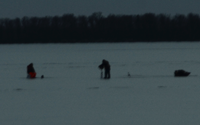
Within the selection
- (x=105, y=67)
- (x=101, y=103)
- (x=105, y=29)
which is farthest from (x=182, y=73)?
(x=105, y=29)

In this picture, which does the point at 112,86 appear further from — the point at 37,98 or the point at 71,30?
the point at 71,30

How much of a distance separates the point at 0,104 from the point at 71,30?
95.8 m

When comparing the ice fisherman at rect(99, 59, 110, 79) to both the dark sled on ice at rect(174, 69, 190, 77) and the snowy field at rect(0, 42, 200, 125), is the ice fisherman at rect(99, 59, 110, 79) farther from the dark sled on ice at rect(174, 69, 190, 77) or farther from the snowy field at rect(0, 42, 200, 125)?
the dark sled on ice at rect(174, 69, 190, 77)

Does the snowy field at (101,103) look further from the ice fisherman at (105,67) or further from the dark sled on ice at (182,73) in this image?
the dark sled on ice at (182,73)

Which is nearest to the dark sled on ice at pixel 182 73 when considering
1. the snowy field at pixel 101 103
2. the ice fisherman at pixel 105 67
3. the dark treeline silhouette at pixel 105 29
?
the snowy field at pixel 101 103

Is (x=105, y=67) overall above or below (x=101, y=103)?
above

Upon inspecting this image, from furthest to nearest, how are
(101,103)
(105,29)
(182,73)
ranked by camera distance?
1. (105,29)
2. (182,73)
3. (101,103)

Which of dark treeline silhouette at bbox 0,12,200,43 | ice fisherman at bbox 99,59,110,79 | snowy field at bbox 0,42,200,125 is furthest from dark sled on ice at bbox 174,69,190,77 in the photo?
dark treeline silhouette at bbox 0,12,200,43

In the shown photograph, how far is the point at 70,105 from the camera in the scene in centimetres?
1165

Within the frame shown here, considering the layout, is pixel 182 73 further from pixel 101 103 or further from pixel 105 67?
pixel 101 103

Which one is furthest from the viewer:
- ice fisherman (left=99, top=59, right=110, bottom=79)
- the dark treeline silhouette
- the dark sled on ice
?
the dark treeline silhouette

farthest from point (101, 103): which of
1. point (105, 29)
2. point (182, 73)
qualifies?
point (105, 29)

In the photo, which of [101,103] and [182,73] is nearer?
[101,103]

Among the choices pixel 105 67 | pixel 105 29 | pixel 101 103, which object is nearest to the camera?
pixel 101 103
